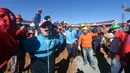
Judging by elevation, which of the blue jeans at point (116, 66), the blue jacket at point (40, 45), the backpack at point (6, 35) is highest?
the backpack at point (6, 35)

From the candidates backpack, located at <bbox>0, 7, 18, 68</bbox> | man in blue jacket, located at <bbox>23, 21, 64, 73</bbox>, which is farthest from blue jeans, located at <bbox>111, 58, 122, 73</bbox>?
backpack, located at <bbox>0, 7, 18, 68</bbox>

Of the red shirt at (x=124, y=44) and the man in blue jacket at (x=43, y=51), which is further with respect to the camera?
the red shirt at (x=124, y=44)

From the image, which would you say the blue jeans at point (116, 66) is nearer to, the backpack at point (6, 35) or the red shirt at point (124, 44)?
the red shirt at point (124, 44)

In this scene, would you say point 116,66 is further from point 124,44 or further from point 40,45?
point 40,45

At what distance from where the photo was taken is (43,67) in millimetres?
4383

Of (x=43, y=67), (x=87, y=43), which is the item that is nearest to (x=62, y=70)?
(x=87, y=43)

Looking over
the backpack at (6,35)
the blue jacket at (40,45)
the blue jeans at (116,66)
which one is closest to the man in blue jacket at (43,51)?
the blue jacket at (40,45)

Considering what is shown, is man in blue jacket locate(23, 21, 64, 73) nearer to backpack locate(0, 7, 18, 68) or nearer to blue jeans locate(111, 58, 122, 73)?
backpack locate(0, 7, 18, 68)

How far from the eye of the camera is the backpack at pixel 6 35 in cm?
255

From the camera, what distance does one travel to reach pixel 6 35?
2568 millimetres

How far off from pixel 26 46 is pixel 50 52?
1.78 feet

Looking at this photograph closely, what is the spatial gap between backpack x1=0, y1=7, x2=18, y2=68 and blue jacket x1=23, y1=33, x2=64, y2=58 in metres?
1.17

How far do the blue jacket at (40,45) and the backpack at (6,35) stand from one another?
3.84ft

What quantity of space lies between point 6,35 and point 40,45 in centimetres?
163
